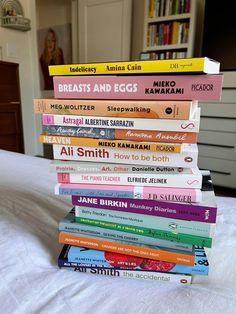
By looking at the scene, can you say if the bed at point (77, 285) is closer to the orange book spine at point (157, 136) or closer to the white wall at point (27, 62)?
the orange book spine at point (157, 136)

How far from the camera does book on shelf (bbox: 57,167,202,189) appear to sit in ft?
1.44

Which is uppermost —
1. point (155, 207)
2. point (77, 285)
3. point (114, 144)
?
point (114, 144)

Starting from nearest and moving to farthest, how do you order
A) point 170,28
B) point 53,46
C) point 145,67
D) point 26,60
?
point 145,67 < point 170,28 < point 26,60 < point 53,46

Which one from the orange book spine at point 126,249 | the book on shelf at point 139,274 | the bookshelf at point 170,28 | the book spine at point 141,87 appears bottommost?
the book on shelf at point 139,274

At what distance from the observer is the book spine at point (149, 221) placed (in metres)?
0.43

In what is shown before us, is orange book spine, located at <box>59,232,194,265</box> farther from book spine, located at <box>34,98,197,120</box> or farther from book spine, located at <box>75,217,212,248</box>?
book spine, located at <box>34,98,197,120</box>

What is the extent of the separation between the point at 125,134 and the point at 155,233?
19 cm

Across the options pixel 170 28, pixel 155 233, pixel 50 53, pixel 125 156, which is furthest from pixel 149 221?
pixel 50 53

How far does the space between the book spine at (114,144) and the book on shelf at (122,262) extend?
203mm

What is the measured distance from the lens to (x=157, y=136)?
429 millimetres

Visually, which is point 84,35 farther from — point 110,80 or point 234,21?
point 110,80

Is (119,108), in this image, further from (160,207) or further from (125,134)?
(160,207)

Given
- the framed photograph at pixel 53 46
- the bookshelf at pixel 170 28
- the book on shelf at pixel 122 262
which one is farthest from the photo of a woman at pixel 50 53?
the book on shelf at pixel 122 262

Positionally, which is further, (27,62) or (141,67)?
(27,62)
